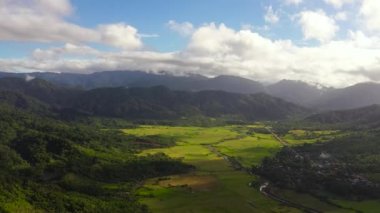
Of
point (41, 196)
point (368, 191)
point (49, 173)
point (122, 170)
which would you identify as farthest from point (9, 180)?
point (368, 191)

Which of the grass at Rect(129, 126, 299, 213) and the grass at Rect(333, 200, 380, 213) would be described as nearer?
the grass at Rect(129, 126, 299, 213)

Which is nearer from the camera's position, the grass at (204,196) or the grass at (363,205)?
the grass at (204,196)

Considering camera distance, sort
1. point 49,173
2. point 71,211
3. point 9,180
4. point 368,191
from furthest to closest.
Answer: point 49,173 < point 368,191 < point 9,180 < point 71,211

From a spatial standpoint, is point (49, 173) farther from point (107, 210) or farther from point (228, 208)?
point (228, 208)

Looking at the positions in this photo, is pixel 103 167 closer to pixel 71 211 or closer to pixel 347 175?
pixel 71 211

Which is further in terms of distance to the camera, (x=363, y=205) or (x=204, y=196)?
(x=204, y=196)

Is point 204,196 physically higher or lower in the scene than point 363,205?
lower

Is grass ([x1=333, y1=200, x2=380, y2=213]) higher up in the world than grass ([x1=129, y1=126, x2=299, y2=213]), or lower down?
higher up

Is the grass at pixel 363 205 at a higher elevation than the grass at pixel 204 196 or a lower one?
higher

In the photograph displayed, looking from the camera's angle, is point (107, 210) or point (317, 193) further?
point (317, 193)

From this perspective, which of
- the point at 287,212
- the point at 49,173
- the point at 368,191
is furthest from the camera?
the point at 49,173
